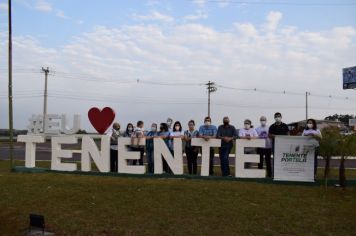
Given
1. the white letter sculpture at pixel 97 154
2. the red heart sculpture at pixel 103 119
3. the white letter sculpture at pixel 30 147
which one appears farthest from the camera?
the white letter sculpture at pixel 30 147

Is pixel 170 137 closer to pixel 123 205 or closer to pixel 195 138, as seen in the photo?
pixel 195 138

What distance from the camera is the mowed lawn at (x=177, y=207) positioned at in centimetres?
846

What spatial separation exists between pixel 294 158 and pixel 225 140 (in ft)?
6.76

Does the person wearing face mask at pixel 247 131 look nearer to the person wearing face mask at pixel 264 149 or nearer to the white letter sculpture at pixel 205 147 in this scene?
the person wearing face mask at pixel 264 149

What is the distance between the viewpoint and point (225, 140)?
43.9ft

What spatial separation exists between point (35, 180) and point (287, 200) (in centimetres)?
697

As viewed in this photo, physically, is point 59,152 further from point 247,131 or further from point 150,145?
point 247,131

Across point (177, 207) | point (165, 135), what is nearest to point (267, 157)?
point (165, 135)

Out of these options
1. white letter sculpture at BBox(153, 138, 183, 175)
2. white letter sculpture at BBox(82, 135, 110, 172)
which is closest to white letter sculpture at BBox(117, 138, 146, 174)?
white letter sculpture at BBox(82, 135, 110, 172)

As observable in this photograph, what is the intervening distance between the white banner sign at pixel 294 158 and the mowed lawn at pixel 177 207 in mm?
504

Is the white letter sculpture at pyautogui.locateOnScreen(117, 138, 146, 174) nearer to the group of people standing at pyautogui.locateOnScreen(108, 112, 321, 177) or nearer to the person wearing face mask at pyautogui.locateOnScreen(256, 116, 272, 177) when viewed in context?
the group of people standing at pyautogui.locateOnScreen(108, 112, 321, 177)

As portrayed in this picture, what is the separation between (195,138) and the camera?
44.5ft

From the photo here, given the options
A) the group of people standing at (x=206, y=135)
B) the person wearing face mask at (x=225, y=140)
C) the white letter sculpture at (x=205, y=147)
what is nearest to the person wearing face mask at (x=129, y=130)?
the group of people standing at (x=206, y=135)

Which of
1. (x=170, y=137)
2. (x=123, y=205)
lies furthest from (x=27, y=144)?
(x=123, y=205)
